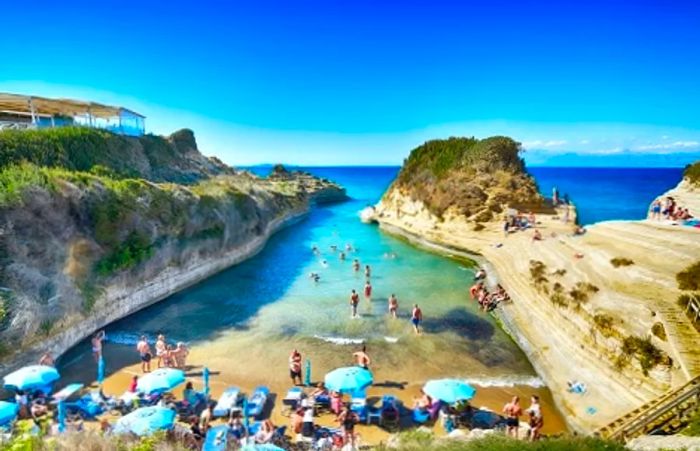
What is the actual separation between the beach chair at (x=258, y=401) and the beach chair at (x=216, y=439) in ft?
5.14

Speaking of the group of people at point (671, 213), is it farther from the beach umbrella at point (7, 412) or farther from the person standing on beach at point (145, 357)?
the beach umbrella at point (7, 412)

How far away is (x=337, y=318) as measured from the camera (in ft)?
75.0

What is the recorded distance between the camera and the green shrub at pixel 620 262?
1875 cm

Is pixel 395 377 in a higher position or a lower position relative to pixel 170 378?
lower

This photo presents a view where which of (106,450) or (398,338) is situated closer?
(106,450)

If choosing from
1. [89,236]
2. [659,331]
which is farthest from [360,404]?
[89,236]

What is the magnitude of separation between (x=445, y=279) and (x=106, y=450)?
84.0 feet

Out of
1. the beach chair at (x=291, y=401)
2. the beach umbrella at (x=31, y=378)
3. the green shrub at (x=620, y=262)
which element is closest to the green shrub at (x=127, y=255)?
the beach umbrella at (x=31, y=378)

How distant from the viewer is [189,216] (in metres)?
30.2

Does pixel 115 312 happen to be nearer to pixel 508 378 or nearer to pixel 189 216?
pixel 189 216

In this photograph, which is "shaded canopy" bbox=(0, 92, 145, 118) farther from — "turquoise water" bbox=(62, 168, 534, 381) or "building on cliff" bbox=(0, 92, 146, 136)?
"turquoise water" bbox=(62, 168, 534, 381)

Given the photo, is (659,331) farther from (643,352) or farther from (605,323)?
(605,323)

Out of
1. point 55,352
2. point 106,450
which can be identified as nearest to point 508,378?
point 106,450

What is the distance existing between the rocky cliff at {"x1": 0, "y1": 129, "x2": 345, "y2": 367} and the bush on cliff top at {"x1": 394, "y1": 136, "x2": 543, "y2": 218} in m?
22.8
